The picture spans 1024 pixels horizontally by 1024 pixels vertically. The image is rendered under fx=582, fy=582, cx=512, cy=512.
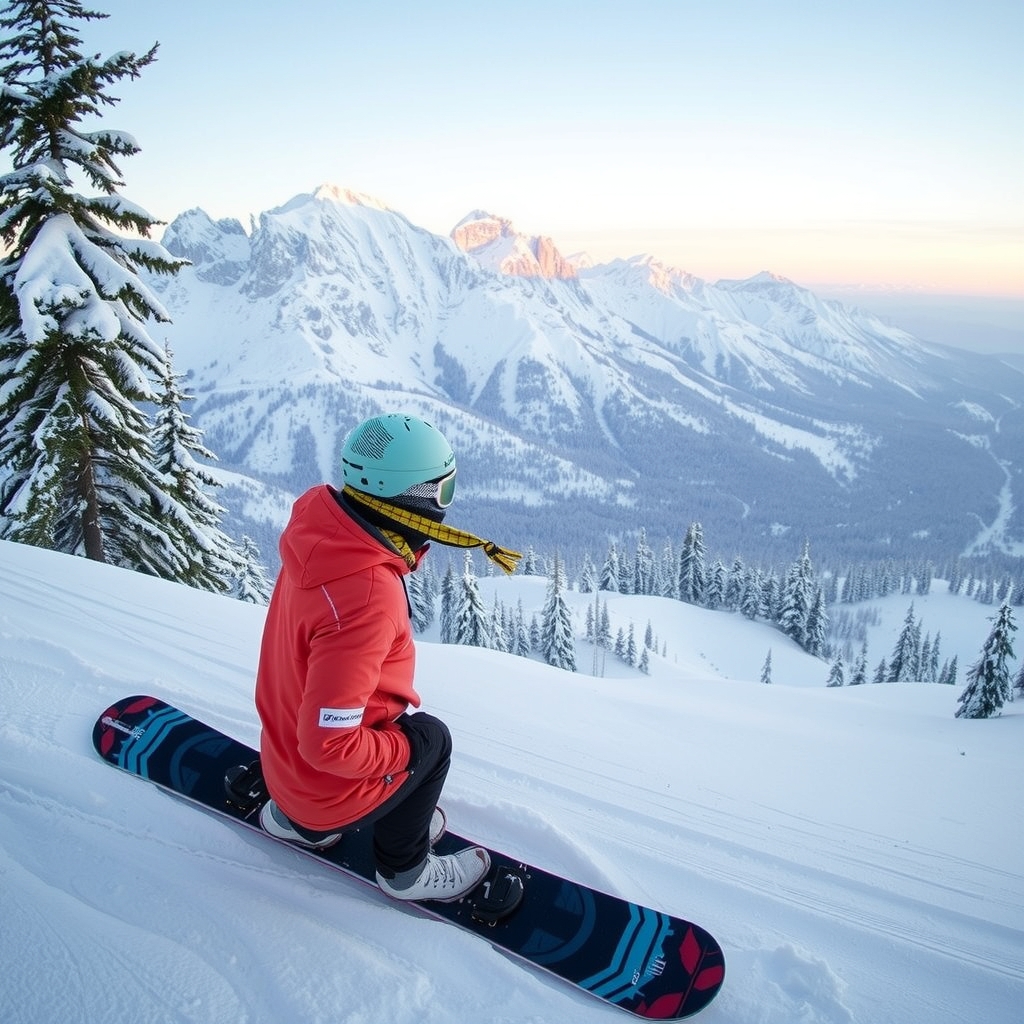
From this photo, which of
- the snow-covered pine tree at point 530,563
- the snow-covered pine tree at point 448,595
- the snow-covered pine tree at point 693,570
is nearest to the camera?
the snow-covered pine tree at point 448,595

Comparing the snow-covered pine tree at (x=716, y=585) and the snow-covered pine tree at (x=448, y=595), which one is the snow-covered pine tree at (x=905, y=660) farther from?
the snow-covered pine tree at (x=448, y=595)

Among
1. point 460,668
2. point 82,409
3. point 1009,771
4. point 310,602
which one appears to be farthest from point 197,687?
point 82,409

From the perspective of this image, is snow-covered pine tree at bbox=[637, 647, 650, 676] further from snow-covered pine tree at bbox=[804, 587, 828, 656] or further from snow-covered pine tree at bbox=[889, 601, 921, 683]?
snow-covered pine tree at bbox=[804, 587, 828, 656]

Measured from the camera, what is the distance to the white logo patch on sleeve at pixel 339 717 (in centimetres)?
205

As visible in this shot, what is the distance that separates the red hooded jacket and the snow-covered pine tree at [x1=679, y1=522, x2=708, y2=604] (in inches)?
2617

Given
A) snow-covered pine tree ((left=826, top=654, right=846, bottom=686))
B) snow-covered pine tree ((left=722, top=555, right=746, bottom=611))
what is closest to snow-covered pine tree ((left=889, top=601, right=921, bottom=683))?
Answer: snow-covered pine tree ((left=826, top=654, right=846, bottom=686))

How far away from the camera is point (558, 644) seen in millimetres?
40125

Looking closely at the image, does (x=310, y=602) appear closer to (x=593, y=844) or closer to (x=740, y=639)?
(x=593, y=844)

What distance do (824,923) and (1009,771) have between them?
4520 mm

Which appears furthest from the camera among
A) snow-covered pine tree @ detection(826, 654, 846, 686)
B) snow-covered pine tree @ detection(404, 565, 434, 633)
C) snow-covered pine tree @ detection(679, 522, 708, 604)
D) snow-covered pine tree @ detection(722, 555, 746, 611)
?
snow-covered pine tree @ detection(679, 522, 708, 604)

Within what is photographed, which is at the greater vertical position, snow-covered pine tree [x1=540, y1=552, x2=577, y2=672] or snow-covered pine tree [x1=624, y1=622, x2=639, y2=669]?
snow-covered pine tree [x1=540, y1=552, x2=577, y2=672]

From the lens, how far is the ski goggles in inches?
95.0

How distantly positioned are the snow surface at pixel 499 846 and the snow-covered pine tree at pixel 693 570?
62.1 m

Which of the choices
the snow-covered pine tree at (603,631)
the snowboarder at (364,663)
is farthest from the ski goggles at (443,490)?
the snow-covered pine tree at (603,631)
